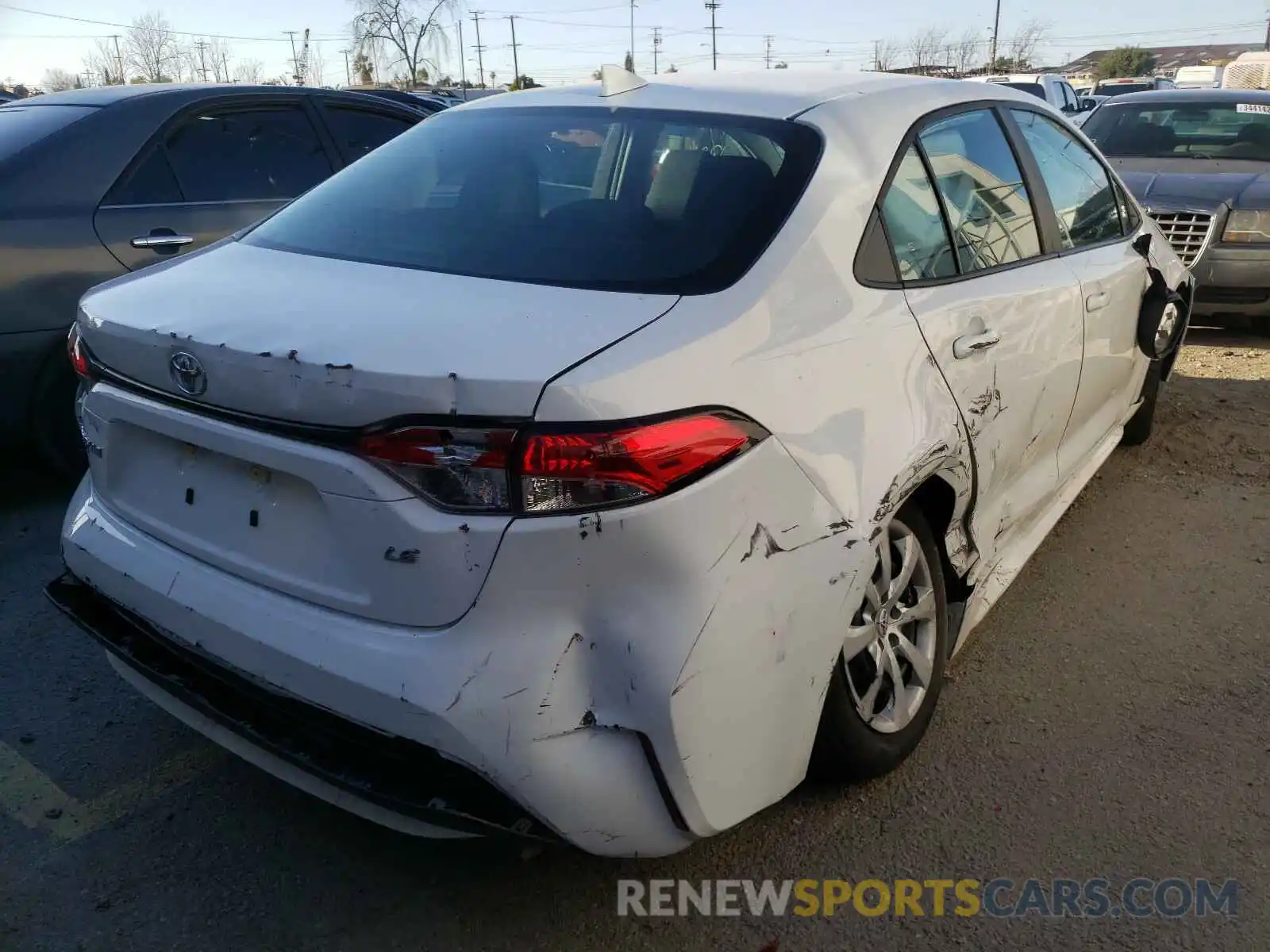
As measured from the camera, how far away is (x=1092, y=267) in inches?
140

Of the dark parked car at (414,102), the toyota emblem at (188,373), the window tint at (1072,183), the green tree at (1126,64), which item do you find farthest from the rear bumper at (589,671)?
the green tree at (1126,64)

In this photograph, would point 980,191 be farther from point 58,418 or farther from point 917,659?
point 58,418

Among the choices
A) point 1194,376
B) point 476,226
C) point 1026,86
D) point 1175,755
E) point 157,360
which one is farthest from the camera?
point 1026,86

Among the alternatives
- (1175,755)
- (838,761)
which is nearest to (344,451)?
(838,761)

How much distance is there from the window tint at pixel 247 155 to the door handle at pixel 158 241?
0.33 m

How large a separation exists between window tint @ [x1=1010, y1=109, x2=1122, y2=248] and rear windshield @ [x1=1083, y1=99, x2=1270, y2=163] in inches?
190

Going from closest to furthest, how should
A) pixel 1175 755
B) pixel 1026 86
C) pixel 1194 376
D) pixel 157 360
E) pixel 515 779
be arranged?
pixel 515 779 < pixel 157 360 < pixel 1175 755 < pixel 1194 376 < pixel 1026 86

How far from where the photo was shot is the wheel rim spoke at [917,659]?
2660 mm

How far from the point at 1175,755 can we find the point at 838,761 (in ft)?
3.25

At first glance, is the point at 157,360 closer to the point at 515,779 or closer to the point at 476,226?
the point at 476,226

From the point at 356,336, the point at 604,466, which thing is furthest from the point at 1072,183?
the point at 356,336

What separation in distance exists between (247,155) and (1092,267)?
3.73 metres

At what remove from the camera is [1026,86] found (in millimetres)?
16844

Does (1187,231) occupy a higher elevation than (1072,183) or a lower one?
lower
